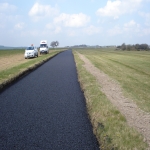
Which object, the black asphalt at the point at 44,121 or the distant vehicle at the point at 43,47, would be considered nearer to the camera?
the black asphalt at the point at 44,121

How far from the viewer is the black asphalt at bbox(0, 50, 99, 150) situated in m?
5.17

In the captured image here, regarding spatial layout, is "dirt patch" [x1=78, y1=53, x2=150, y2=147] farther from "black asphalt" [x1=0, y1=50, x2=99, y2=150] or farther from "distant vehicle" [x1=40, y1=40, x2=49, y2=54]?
"distant vehicle" [x1=40, y1=40, x2=49, y2=54]

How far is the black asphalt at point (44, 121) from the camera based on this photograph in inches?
204

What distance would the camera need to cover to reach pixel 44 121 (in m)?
Answer: 6.59

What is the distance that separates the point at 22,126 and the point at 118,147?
10.2 feet

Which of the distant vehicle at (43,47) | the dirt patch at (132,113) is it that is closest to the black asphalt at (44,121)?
the dirt patch at (132,113)

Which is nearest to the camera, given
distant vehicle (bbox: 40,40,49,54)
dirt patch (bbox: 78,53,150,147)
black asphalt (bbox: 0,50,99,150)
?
black asphalt (bbox: 0,50,99,150)

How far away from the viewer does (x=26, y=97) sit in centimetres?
950

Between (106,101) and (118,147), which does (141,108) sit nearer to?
(106,101)

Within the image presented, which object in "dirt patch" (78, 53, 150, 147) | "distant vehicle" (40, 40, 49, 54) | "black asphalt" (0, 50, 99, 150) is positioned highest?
"distant vehicle" (40, 40, 49, 54)

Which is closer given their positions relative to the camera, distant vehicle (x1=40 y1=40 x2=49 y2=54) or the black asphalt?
the black asphalt

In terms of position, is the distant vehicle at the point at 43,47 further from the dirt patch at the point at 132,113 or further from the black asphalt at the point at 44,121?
Answer: the dirt patch at the point at 132,113

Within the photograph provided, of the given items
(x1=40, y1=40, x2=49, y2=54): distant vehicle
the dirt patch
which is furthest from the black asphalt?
(x1=40, y1=40, x2=49, y2=54): distant vehicle

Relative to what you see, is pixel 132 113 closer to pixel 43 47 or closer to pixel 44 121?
pixel 44 121
